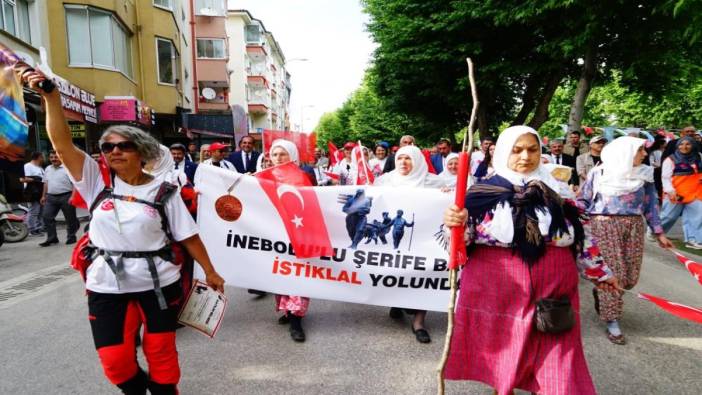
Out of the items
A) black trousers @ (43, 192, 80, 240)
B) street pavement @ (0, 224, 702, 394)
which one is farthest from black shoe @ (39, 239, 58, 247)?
street pavement @ (0, 224, 702, 394)

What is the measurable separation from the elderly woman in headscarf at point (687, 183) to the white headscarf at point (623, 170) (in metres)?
4.35

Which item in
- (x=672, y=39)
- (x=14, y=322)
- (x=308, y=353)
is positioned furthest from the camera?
(x=672, y=39)

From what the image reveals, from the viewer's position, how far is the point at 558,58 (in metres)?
12.8

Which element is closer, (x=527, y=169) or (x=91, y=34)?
(x=527, y=169)

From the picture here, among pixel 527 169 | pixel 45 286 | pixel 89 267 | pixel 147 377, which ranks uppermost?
pixel 527 169

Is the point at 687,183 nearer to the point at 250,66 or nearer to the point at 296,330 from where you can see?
the point at 296,330

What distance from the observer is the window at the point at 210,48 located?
102 feet

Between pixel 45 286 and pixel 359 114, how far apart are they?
39.6 metres

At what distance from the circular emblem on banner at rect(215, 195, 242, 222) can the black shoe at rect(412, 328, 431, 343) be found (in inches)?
78.6

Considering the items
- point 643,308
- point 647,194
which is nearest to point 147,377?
point 647,194

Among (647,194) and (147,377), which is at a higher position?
(647,194)

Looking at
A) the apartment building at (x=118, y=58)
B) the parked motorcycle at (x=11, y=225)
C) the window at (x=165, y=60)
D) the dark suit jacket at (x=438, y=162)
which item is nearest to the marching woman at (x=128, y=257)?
the dark suit jacket at (x=438, y=162)

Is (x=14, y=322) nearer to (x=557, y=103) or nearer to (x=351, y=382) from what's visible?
(x=351, y=382)

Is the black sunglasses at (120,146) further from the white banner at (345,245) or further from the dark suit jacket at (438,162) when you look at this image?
the dark suit jacket at (438,162)
